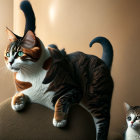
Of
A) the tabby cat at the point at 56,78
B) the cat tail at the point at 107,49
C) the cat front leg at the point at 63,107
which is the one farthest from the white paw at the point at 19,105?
the cat tail at the point at 107,49

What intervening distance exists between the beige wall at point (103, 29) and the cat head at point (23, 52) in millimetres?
455

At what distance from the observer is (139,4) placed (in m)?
A: 1.03

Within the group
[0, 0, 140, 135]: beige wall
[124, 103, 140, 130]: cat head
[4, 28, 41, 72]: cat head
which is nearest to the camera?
[4, 28, 41, 72]: cat head

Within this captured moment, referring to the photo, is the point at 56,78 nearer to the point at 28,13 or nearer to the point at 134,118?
the point at 28,13

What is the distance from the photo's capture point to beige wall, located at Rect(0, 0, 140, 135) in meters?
1.05

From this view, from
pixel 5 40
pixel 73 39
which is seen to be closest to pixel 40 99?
pixel 73 39

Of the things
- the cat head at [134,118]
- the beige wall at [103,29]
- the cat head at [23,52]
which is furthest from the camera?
the beige wall at [103,29]

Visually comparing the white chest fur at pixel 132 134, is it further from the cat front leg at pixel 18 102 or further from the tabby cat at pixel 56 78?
the cat front leg at pixel 18 102

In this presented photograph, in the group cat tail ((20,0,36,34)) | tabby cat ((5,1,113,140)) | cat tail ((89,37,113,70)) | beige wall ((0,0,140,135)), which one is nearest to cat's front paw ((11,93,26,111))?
tabby cat ((5,1,113,140))

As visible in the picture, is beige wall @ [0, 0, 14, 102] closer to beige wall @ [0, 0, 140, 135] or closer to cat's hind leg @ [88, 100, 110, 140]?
beige wall @ [0, 0, 140, 135]

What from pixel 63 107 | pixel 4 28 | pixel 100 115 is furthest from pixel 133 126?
pixel 4 28

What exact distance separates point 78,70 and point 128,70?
46cm

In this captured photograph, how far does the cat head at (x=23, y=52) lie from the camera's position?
2.03 feet

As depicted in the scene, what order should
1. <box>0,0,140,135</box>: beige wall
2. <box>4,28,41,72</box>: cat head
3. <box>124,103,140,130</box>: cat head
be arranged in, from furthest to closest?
1. <box>0,0,140,135</box>: beige wall
2. <box>124,103,140,130</box>: cat head
3. <box>4,28,41,72</box>: cat head
